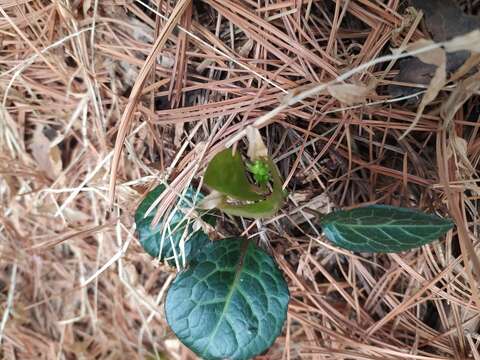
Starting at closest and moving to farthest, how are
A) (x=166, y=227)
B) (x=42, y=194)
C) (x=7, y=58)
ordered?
(x=166, y=227), (x=7, y=58), (x=42, y=194)

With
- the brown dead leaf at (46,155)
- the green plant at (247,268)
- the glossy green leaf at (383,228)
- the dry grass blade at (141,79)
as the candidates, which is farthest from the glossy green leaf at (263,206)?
the brown dead leaf at (46,155)

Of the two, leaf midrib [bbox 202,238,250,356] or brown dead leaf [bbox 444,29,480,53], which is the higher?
brown dead leaf [bbox 444,29,480,53]

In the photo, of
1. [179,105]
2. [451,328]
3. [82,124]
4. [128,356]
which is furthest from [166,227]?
[451,328]

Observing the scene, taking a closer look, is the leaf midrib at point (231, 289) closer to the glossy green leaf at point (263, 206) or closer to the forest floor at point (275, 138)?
the forest floor at point (275, 138)

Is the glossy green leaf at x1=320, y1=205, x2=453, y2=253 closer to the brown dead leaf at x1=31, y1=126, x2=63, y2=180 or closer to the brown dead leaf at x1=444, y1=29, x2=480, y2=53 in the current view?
the brown dead leaf at x1=444, y1=29, x2=480, y2=53

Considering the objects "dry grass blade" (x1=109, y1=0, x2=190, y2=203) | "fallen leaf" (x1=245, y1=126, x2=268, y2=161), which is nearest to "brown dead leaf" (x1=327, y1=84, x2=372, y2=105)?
"fallen leaf" (x1=245, y1=126, x2=268, y2=161)

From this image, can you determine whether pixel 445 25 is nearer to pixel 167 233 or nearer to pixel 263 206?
pixel 263 206

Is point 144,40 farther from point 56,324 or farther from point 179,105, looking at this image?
point 56,324
